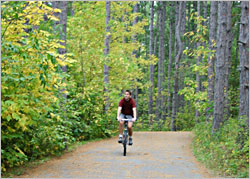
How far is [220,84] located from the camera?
13297mm

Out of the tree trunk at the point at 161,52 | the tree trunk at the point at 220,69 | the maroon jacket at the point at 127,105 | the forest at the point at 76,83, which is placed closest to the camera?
the forest at the point at 76,83

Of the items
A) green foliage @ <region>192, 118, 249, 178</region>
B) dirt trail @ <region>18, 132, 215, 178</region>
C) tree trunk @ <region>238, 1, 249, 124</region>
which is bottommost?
dirt trail @ <region>18, 132, 215, 178</region>

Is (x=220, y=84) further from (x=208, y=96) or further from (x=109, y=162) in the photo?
(x=109, y=162)

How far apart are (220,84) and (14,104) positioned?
8622 millimetres

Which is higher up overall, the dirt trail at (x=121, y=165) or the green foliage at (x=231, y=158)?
the green foliage at (x=231, y=158)

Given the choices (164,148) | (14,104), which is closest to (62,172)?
(14,104)

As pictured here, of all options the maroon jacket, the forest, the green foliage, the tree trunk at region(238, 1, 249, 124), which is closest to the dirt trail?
the green foliage

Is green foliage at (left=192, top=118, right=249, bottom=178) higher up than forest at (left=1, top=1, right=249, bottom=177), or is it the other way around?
forest at (left=1, top=1, right=249, bottom=177)

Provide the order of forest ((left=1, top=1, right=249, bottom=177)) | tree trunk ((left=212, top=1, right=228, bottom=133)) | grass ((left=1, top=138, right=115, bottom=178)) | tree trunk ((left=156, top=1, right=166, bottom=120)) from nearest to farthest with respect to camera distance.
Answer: forest ((left=1, top=1, right=249, bottom=177)) → grass ((left=1, top=138, right=115, bottom=178)) → tree trunk ((left=212, top=1, right=228, bottom=133)) → tree trunk ((left=156, top=1, right=166, bottom=120))

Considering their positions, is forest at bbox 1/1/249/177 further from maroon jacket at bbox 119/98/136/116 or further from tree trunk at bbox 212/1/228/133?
maroon jacket at bbox 119/98/136/116

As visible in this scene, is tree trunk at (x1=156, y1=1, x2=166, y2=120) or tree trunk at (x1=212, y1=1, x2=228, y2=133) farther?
tree trunk at (x1=156, y1=1, x2=166, y2=120)

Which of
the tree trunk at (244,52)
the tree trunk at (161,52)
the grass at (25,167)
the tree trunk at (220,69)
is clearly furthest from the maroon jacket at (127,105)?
the tree trunk at (161,52)

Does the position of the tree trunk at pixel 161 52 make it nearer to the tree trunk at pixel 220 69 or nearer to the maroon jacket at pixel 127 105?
A: the tree trunk at pixel 220 69

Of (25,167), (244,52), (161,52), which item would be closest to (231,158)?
(244,52)
